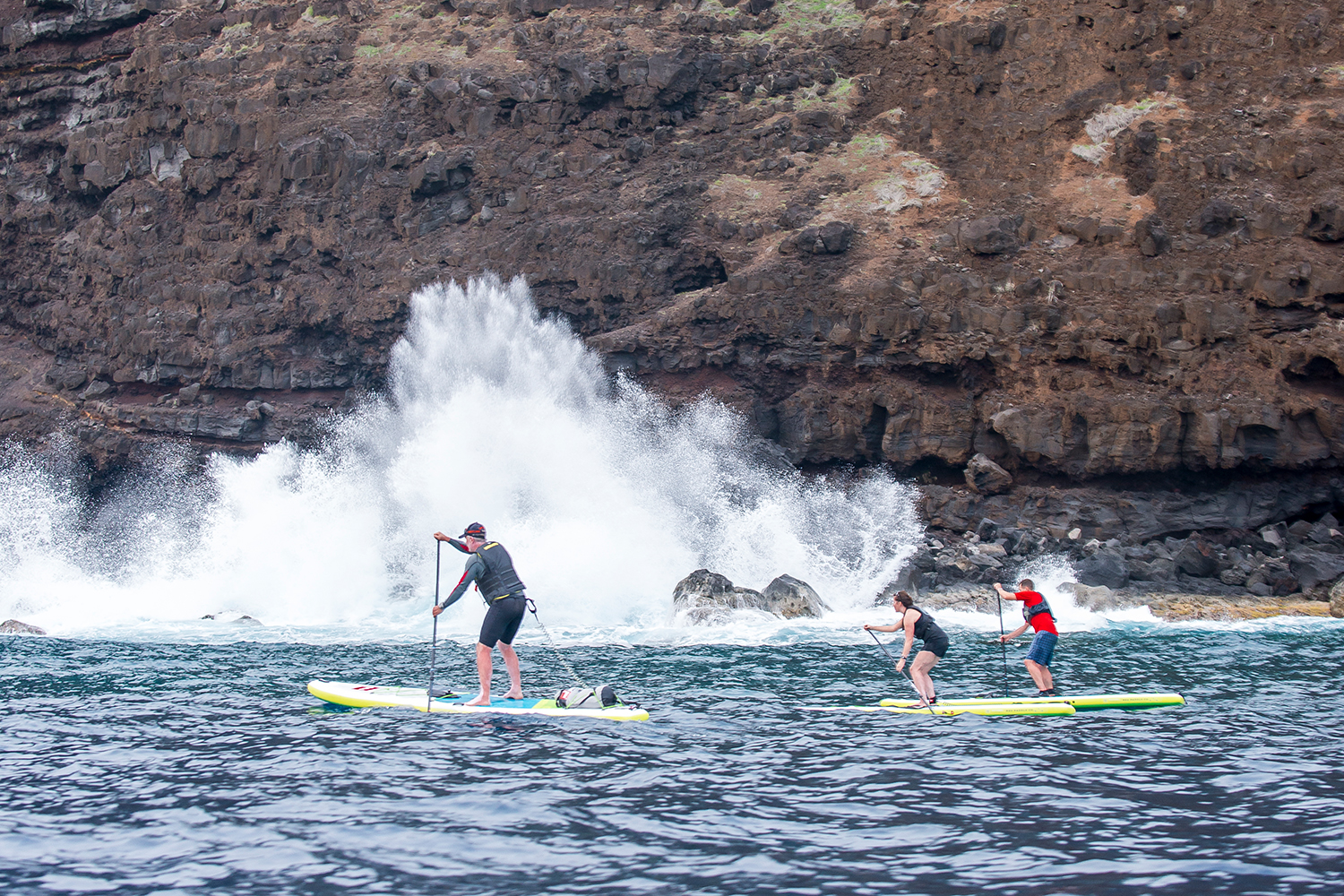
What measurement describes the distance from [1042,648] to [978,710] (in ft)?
5.77

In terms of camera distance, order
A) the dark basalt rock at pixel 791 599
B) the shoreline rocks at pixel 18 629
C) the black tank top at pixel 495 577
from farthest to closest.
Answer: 1. the dark basalt rock at pixel 791 599
2. the shoreline rocks at pixel 18 629
3. the black tank top at pixel 495 577

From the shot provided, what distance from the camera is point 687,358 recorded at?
33.4 metres

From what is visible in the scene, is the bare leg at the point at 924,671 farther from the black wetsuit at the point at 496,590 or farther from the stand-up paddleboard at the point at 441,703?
the black wetsuit at the point at 496,590

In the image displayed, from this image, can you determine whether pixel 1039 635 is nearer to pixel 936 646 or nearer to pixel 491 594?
pixel 936 646

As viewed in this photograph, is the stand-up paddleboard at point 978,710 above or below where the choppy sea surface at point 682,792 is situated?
above

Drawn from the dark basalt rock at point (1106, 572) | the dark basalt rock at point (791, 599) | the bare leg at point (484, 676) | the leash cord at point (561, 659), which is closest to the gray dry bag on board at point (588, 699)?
the leash cord at point (561, 659)

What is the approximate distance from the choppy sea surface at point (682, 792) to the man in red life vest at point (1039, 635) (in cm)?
94

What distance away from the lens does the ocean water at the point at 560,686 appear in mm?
7387

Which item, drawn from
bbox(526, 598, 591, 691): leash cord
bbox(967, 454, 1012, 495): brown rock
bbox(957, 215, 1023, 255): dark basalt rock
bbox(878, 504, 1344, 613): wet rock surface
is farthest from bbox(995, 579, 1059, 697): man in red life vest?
bbox(957, 215, 1023, 255): dark basalt rock

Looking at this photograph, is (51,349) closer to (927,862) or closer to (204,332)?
(204,332)

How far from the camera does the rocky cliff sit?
29.3 m

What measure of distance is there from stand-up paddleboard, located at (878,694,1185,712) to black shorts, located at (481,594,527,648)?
14.9 ft

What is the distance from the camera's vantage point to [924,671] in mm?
13414

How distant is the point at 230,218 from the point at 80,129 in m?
8.19
